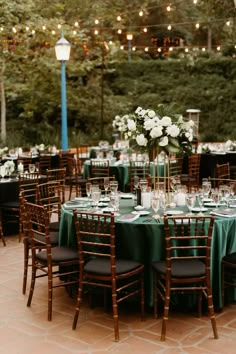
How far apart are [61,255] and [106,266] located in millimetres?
613

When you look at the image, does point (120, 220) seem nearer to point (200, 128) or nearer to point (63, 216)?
point (63, 216)

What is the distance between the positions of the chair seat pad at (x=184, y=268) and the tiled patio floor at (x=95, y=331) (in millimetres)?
513

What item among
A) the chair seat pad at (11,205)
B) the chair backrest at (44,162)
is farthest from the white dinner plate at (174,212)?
the chair backrest at (44,162)

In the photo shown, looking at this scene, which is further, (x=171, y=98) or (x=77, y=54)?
(x=171, y=98)

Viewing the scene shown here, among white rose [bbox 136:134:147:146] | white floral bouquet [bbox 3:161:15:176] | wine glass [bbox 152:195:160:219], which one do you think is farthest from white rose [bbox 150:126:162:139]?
white floral bouquet [bbox 3:161:15:176]

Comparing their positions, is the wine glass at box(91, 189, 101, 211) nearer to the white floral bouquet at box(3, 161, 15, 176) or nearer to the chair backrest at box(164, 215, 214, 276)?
the chair backrest at box(164, 215, 214, 276)

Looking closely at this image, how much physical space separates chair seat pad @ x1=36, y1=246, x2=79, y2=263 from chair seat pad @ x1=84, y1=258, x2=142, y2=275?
0.99 feet

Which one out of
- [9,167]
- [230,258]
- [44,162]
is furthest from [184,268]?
[44,162]

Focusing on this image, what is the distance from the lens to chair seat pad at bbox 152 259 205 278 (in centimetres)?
481

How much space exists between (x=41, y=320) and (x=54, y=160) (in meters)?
7.23

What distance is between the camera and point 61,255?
5418 mm

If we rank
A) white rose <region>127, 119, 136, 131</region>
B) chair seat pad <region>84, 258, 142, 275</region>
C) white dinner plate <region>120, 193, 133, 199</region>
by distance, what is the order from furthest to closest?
white dinner plate <region>120, 193, 133, 199</region>
white rose <region>127, 119, 136, 131</region>
chair seat pad <region>84, 258, 142, 275</region>

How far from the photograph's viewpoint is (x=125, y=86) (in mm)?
20250

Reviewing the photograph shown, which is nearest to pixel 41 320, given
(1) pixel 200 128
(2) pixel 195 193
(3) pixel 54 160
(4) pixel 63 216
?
(4) pixel 63 216
